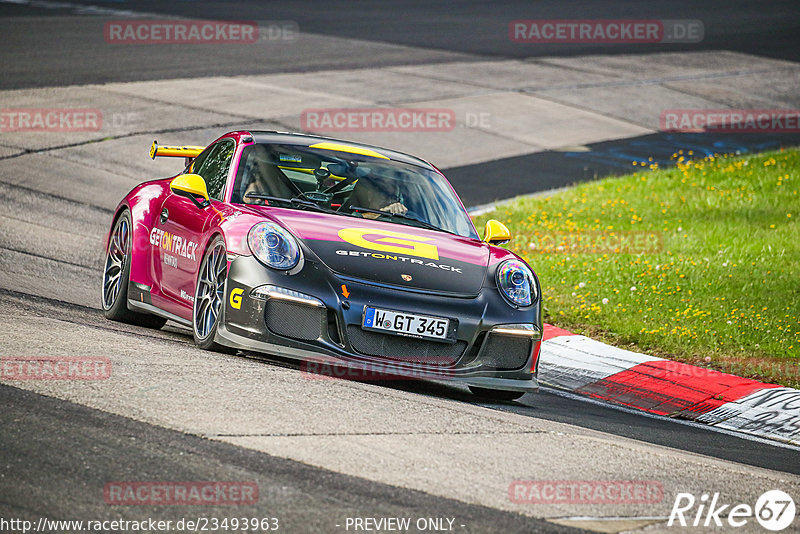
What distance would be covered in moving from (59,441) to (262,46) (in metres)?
20.5

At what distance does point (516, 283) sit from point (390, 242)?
2.64 ft

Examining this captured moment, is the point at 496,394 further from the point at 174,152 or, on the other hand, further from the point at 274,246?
the point at 174,152

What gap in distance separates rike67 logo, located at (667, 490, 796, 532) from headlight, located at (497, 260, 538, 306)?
83.9 inches

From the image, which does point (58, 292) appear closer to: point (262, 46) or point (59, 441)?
point (59, 441)

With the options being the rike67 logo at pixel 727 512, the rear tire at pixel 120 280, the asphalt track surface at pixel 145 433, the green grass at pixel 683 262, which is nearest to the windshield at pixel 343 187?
the asphalt track surface at pixel 145 433

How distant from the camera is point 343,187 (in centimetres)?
767

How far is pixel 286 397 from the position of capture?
18.7 feet

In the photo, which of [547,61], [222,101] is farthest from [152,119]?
[547,61]

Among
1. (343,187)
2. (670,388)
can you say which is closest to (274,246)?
(343,187)

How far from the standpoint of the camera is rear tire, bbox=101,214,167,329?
824 cm

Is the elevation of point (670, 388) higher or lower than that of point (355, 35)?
lower

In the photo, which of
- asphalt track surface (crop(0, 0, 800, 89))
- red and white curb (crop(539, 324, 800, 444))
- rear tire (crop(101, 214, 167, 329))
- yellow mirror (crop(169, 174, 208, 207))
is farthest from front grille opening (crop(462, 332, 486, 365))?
asphalt track surface (crop(0, 0, 800, 89))

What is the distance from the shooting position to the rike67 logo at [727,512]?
15.4 ft

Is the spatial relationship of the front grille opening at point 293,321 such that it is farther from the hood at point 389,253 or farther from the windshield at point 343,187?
the windshield at point 343,187
